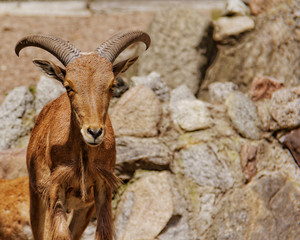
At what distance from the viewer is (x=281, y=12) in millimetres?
8992

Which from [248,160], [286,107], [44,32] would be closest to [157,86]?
[248,160]

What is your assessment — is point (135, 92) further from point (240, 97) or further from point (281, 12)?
point (281, 12)

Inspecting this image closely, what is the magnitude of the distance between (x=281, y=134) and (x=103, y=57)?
3566mm

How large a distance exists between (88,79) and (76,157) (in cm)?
91

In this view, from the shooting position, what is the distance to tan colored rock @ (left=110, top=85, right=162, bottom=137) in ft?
24.7

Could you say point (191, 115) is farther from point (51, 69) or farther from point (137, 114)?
point (51, 69)

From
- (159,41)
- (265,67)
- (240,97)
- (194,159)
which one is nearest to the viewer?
(194,159)

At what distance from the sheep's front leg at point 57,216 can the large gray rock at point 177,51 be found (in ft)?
13.6

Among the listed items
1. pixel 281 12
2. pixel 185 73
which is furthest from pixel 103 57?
pixel 281 12

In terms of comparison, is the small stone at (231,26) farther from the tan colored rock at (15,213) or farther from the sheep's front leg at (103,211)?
the sheep's front leg at (103,211)

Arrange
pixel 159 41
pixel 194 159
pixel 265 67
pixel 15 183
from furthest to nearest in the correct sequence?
pixel 159 41, pixel 265 67, pixel 194 159, pixel 15 183

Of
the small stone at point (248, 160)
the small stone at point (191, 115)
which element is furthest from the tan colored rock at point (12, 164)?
the small stone at point (248, 160)

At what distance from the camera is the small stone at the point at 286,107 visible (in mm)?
7504

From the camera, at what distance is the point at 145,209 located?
7031 millimetres
